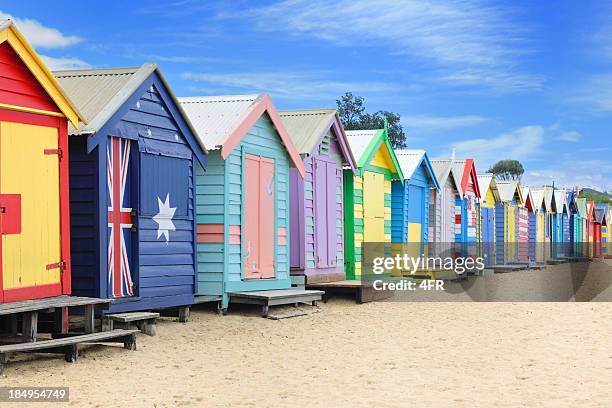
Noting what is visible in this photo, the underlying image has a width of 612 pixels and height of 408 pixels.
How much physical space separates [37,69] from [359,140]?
11.2 metres

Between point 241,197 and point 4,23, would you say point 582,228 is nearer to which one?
point 241,197

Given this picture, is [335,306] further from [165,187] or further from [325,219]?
[165,187]

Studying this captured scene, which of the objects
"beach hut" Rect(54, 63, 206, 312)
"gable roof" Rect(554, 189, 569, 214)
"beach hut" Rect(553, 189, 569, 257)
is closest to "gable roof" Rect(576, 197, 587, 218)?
"beach hut" Rect(553, 189, 569, 257)

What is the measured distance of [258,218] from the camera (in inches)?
600

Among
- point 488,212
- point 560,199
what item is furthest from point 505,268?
point 560,199

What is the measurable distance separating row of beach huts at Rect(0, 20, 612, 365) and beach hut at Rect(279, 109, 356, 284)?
35mm

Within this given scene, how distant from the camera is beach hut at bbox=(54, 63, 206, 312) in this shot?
11.2m

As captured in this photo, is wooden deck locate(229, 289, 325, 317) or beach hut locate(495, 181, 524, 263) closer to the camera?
wooden deck locate(229, 289, 325, 317)

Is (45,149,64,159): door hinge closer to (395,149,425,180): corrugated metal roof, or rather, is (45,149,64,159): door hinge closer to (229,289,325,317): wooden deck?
(229,289,325,317): wooden deck

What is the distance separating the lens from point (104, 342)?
36.0ft

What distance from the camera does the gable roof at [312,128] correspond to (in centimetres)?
1717

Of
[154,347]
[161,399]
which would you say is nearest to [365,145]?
[154,347]

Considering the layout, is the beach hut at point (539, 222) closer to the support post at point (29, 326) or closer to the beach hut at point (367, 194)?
the beach hut at point (367, 194)

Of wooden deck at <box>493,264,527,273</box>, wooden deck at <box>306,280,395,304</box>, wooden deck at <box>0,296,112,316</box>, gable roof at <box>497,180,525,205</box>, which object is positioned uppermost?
gable roof at <box>497,180,525,205</box>
